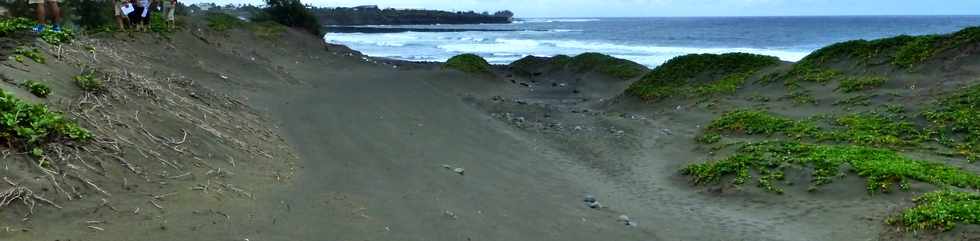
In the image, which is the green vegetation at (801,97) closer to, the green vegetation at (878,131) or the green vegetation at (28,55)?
the green vegetation at (878,131)

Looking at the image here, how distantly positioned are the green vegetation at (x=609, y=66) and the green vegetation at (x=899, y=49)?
826 cm

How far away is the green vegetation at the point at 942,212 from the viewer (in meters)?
6.44

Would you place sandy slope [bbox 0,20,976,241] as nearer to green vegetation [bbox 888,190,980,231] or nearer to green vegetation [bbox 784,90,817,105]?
green vegetation [bbox 888,190,980,231]

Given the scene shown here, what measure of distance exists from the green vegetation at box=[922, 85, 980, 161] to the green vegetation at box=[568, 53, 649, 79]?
13543 millimetres

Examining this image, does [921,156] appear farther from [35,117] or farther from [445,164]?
[35,117]

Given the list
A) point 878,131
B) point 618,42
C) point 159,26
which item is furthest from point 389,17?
point 878,131

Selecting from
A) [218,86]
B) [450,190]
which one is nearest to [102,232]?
[450,190]

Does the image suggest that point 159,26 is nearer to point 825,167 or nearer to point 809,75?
point 825,167

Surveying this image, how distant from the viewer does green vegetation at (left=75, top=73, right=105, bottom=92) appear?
7.24 meters

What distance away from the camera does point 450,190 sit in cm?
800

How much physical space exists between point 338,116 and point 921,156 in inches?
350

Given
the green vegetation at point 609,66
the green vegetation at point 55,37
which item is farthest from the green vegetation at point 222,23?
the green vegetation at point 55,37

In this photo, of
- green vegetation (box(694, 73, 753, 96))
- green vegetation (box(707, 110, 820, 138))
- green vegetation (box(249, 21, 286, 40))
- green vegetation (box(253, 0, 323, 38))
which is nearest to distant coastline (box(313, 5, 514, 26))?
green vegetation (box(253, 0, 323, 38))

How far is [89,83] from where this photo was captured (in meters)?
7.26
